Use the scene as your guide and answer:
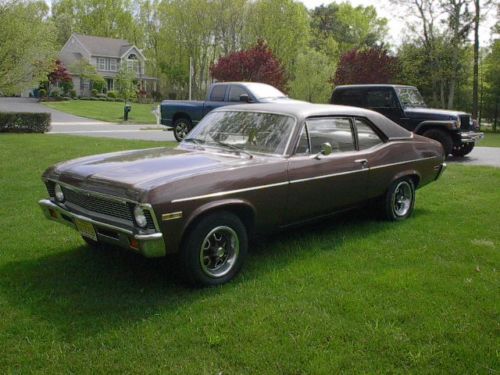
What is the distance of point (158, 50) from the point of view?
205 ft

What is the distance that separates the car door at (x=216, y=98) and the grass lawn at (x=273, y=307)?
8.60 m

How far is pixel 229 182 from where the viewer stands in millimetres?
4164

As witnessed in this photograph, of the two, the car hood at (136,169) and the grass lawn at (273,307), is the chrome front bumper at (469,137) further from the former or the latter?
the car hood at (136,169)

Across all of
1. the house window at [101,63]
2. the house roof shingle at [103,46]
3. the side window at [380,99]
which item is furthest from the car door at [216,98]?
the house window at [101,63]

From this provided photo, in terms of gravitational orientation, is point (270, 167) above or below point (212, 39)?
below

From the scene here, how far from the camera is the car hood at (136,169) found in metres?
3.86

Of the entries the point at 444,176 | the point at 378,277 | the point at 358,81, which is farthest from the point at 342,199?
the point at 358,81

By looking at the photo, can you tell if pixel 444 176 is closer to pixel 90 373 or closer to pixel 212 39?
pixel 90 373

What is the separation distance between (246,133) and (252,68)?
2892 cm

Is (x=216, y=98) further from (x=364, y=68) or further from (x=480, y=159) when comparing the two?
(x=364, y=68)

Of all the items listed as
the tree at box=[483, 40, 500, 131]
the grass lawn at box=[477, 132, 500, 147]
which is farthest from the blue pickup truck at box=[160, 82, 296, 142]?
the tree at box=[483, 40, 500, 131]

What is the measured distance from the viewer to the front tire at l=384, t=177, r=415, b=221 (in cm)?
612

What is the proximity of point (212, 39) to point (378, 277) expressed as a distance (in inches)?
2065

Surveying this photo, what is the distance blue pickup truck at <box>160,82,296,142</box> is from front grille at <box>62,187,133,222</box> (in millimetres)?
8588
